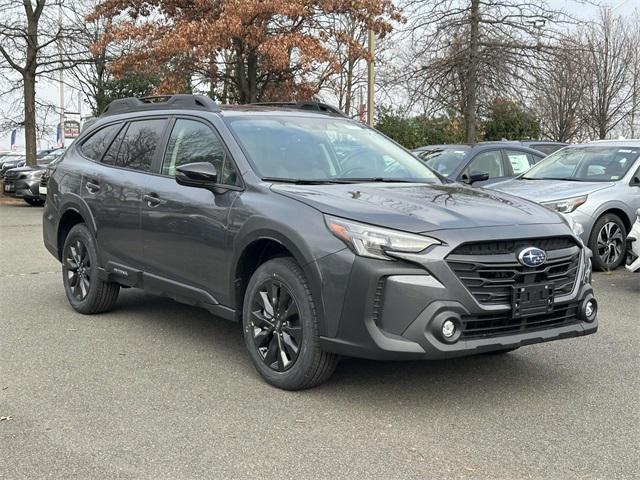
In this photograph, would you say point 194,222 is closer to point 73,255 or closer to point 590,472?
point 73,255

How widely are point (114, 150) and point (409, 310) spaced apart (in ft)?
11.7

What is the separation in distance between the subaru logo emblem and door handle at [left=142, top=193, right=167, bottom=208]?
2.63 meters

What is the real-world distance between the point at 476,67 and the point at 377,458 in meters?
16.4

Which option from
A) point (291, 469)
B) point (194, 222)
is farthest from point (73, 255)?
point (291, 469)

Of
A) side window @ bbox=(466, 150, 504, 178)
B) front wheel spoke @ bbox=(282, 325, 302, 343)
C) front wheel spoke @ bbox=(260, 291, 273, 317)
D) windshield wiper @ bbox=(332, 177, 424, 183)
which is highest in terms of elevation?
side window @ bbox=(466, 150, 504, 178)

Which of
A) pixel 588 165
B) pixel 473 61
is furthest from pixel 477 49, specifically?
pixel 588 165

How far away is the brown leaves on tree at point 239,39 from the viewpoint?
18.0m

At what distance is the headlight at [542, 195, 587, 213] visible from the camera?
8547mm

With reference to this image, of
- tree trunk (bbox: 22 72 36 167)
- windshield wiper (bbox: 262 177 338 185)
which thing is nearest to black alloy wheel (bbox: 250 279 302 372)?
windshield wiper (bbox: 262 177 338 185)

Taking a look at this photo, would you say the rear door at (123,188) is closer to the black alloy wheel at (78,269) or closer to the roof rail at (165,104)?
the roof rail at (165,104)

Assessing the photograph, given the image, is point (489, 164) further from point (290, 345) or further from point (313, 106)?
point (290, 345)

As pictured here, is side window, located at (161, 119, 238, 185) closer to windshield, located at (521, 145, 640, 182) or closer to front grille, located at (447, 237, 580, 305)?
front grille, located at (447, 237, 580, 305)

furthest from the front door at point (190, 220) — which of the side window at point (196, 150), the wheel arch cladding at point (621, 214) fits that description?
the wheel arch cladding at point (621, 214)

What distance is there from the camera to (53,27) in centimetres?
2242
